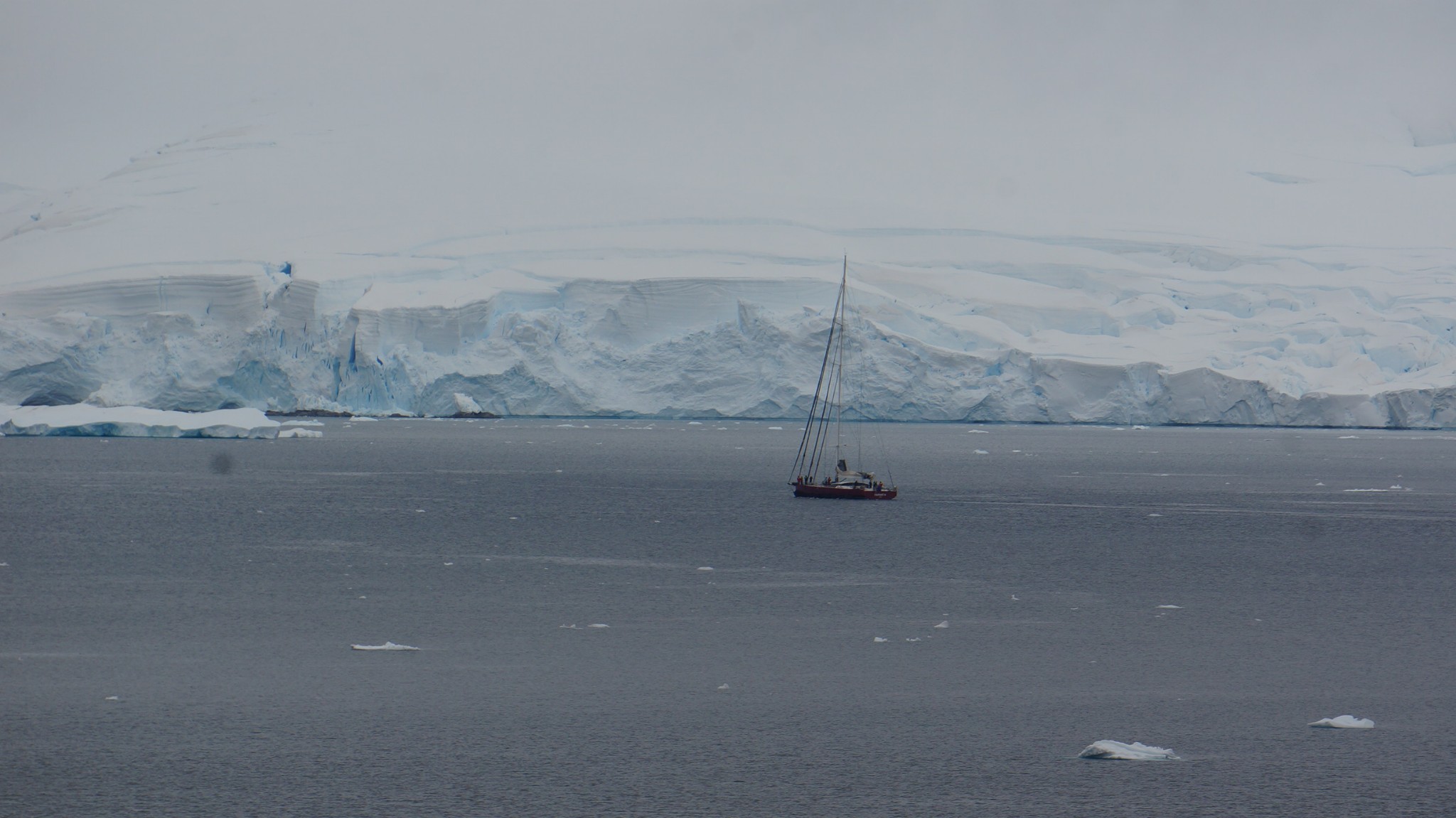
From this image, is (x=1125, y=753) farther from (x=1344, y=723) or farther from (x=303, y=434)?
(x=303, y=434)

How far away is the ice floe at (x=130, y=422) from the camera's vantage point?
31875 mm

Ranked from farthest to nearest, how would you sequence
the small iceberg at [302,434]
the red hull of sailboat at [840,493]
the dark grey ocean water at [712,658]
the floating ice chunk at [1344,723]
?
the small iceberg at [302,434] → the red hull of sailboat at [840,493] → the floating ice chunk at [1344,723] → the dark grey ocean water at [712,658]

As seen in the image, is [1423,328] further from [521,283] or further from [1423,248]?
A: [521,283]

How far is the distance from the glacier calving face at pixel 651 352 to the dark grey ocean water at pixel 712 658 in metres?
17.2

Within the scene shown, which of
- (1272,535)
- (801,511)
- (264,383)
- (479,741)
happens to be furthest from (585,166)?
(479,741)

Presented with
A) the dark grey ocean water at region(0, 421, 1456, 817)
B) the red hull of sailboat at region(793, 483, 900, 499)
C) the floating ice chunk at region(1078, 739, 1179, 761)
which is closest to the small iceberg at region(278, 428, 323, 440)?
the dark grey ocean water at region(0, 421, 1456, 817)

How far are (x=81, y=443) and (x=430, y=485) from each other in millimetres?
19898

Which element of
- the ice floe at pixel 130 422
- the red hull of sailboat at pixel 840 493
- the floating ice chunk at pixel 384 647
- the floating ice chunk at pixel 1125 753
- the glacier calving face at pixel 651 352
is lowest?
the floating ice chunk at pixel 384 647

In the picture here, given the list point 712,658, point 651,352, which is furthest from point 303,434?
point 712,658

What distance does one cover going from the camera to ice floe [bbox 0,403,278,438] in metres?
31.9

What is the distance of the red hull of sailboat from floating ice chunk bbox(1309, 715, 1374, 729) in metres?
16.3

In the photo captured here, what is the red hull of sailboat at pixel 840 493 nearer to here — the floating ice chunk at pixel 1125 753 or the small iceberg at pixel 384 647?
the small iceberg at pixel 384 647

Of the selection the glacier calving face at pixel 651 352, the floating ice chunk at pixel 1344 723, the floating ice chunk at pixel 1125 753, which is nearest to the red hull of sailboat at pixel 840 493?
the glacier calving face at pixel 651 352

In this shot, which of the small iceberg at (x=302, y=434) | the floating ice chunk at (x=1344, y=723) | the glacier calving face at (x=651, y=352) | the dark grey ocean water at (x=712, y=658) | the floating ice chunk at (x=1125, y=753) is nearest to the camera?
the dark grey ocean water at (x=712, y=658)
